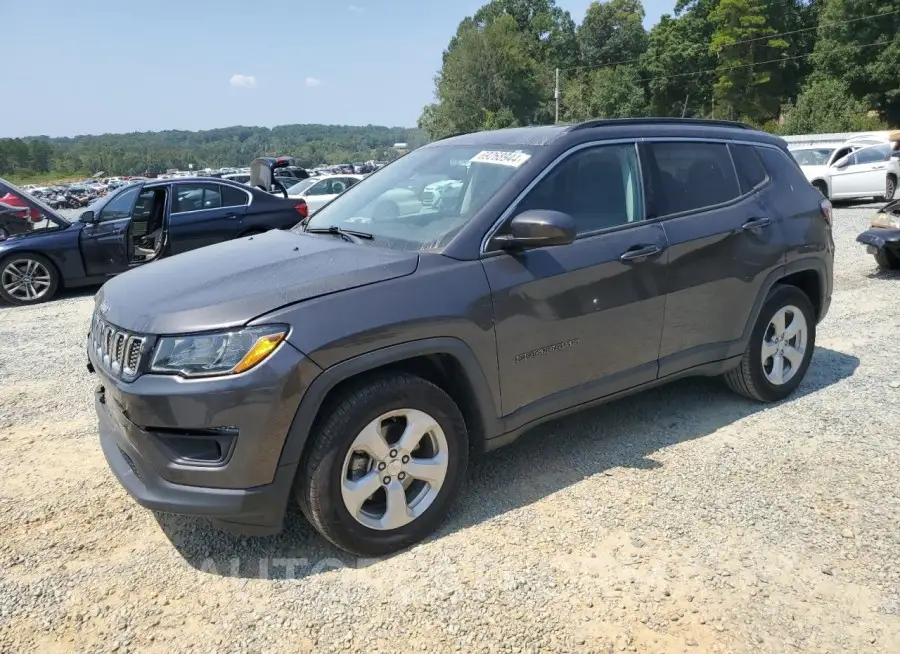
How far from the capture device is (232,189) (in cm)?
948

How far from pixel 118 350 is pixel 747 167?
12.3 ft

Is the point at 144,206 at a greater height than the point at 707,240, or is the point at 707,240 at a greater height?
the point at 707,240

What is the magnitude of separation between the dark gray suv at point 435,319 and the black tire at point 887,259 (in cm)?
482

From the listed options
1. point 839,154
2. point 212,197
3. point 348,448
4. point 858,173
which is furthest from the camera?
point 839,154

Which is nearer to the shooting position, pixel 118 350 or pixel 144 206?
pixel 118 350

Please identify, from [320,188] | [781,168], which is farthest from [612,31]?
[781,168]

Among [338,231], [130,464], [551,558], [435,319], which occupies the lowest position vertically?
[551,558]

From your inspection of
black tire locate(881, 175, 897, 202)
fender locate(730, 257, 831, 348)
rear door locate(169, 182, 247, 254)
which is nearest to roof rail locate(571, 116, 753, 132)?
fender locate(730, 257, 831, 348)

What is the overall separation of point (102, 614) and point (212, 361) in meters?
1.08

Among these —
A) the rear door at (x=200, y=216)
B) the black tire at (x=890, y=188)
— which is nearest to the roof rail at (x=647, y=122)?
the rear door at (x=200, y=216)

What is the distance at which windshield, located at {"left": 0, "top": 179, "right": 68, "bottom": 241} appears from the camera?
29.6ft

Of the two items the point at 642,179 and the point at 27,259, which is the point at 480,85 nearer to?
the point at 27,259

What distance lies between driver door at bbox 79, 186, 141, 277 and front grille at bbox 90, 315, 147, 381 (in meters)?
6.38

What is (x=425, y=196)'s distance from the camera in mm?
3592
